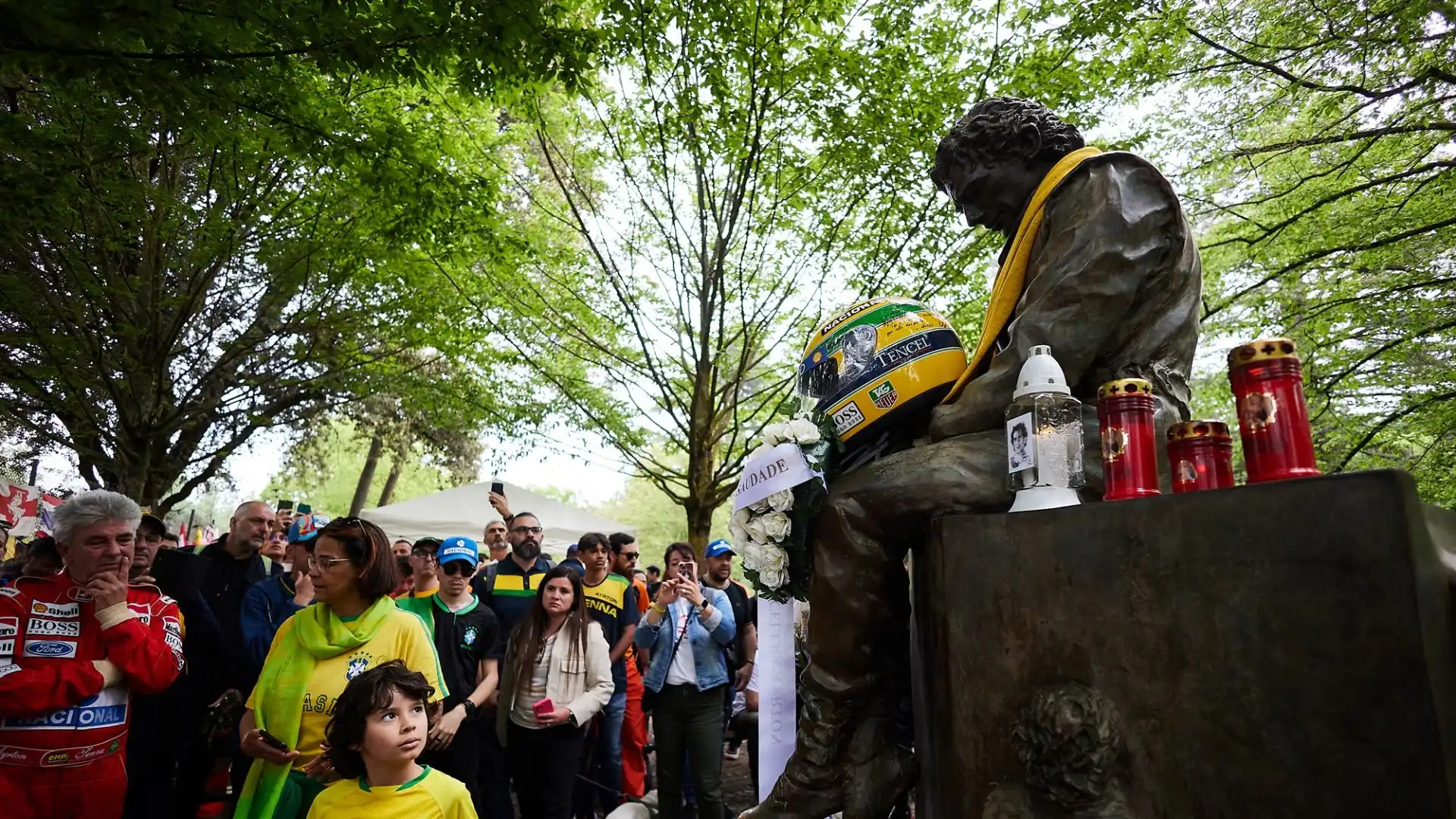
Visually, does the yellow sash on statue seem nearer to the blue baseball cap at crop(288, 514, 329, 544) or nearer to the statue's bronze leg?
the statue's bronze leg

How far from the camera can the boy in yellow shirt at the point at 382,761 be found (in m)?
3.02

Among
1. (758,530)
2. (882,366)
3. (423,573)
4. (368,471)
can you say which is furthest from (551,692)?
(368,471)

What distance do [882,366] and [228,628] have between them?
5.37 metres

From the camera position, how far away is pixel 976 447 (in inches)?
85.7

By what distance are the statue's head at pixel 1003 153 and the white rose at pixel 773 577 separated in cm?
129

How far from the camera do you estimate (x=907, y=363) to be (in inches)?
93.9

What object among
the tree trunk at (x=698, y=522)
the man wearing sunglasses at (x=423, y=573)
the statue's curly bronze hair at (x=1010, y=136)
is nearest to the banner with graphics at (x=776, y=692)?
→ the statue's curly bronze hair at (x=1010, y=136)

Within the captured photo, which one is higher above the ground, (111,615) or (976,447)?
(976,447)

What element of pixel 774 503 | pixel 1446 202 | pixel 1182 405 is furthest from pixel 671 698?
pixel 1446 202

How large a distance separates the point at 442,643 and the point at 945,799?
4193mm

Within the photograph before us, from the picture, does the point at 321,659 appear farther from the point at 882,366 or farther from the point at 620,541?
the point at 620,541

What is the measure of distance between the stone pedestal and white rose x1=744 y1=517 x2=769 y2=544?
1.91 feet

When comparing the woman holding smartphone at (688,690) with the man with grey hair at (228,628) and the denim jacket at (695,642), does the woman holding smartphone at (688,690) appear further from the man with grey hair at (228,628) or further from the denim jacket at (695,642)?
the man with grey hair at (228,628)

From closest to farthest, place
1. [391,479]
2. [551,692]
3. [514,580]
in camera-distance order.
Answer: [551,692]
[514,580]
[391,479]
